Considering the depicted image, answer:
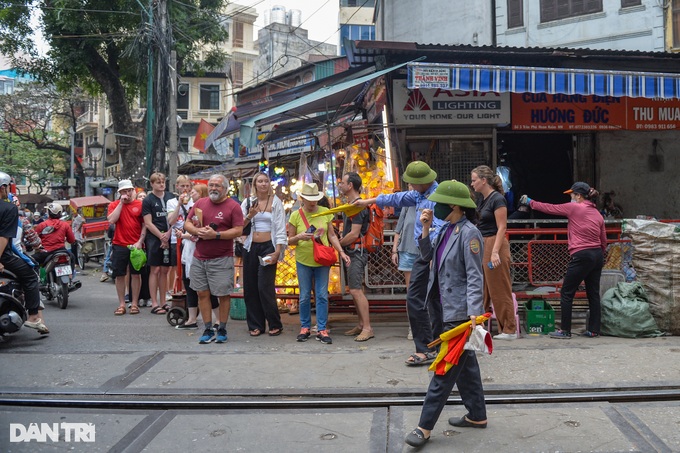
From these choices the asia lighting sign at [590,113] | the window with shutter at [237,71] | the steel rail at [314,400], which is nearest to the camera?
the steel rail at [314,400]

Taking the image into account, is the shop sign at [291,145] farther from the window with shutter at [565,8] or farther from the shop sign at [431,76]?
the window with shutter at [565,8]

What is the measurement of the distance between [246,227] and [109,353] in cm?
220

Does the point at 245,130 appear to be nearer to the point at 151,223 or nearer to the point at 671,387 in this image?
the point at 151,223

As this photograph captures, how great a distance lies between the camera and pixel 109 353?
691 cm

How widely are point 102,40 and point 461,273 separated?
2217cm

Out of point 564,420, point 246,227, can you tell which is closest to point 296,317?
point 246,227

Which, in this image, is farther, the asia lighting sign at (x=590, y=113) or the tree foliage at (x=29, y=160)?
the tree foliage at (x=29, y=160)

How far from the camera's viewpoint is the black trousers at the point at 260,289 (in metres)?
7.72

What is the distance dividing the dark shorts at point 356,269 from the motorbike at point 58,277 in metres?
5.39

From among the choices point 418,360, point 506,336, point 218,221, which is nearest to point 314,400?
point 418,360

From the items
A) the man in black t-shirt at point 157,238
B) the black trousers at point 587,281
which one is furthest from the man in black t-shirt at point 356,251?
the man in black t-shirt at point 157,238

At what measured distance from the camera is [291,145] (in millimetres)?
16359

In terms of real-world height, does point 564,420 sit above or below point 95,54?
below

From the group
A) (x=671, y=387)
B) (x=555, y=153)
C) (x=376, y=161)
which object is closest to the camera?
(x=671, y=387)
